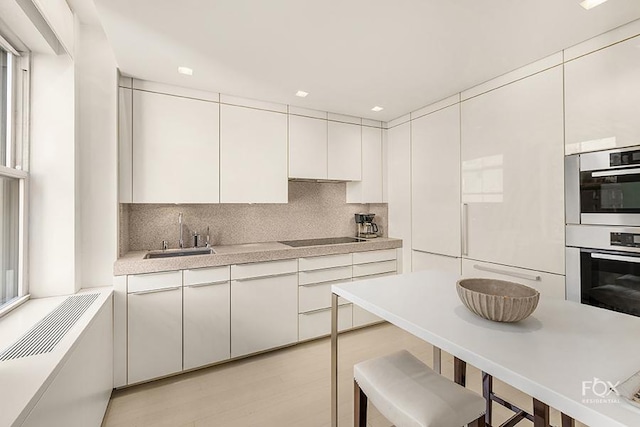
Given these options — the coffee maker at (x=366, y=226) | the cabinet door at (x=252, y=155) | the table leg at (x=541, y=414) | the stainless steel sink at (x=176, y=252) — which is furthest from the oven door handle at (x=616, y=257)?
the stainless steel sink at (x=176, y=252)

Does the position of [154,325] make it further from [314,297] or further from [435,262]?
[435,262]

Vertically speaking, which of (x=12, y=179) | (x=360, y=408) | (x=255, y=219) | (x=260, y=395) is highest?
(x=12, y=179)

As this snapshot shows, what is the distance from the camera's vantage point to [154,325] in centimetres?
221

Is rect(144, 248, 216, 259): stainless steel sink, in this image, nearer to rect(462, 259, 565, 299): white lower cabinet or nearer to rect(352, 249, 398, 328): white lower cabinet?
rect(352, 249, 398, 328): white lower cabinet

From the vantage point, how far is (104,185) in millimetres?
2176

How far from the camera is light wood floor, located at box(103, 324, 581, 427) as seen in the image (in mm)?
1863

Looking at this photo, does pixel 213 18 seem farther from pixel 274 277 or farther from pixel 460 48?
pixel 274 277

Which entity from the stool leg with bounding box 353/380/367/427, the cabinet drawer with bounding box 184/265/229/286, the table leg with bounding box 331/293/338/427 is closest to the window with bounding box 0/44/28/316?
the cabinet drawer with bounding box 184/265/229/286

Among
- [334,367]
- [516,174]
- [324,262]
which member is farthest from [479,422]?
[324,262]

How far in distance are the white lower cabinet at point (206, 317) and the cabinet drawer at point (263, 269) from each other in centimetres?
9

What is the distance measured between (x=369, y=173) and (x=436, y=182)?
864mm

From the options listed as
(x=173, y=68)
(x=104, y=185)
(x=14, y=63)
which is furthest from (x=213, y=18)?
(x=104, y=185)

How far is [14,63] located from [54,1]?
1.48 ft

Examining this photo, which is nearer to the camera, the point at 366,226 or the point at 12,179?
the point at 12,179
